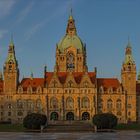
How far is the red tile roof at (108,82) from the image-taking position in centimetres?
15512

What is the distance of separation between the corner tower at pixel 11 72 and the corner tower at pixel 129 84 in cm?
3428

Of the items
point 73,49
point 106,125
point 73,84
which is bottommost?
point 106,125

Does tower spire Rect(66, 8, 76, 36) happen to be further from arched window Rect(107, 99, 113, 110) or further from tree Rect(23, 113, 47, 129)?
tree Rect(23, 113, 47, 129)

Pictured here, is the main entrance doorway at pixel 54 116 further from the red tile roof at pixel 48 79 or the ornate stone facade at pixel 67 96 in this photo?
the red tile roof at pixel 48 79

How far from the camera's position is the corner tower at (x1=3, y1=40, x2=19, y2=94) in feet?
499

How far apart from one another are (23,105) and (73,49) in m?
29.4

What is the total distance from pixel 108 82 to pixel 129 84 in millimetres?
7098

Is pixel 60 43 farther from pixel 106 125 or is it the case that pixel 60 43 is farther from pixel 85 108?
pixel 106 125

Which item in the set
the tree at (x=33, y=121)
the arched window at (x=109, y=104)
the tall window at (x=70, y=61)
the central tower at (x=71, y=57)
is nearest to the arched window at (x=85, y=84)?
the arched window at (x=109, y=104)

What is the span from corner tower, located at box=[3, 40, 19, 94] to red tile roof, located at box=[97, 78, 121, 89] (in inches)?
1047

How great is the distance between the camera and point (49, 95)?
150000mm

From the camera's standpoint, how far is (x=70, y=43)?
169125 mm

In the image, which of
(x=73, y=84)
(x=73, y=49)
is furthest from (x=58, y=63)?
(x=73, y=84)

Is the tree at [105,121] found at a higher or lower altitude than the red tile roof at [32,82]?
lower
